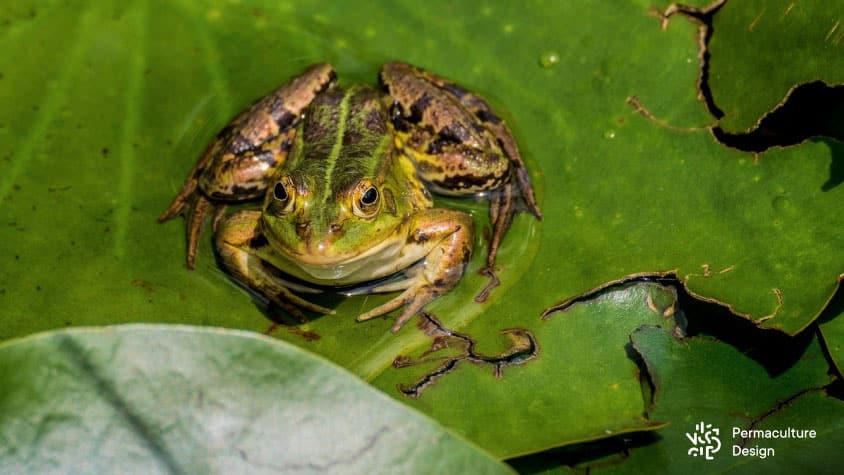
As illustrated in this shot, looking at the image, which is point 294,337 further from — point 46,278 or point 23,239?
point 23,239

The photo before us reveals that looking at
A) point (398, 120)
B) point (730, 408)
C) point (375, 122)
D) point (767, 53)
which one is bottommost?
point (730, 408)

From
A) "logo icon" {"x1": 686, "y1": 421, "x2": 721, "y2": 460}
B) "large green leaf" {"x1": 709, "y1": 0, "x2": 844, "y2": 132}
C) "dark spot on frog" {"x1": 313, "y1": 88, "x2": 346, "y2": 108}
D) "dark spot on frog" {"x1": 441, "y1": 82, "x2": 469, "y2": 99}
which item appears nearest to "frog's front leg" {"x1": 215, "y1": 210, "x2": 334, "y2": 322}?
"dark spot on frog" {"x1": 313, "y1": 88, "x2": 346, "y2": 108}

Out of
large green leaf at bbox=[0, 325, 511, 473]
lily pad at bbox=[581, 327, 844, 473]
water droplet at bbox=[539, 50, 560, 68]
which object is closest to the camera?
large green leaf at bbox=[0, 325, 511, 473]

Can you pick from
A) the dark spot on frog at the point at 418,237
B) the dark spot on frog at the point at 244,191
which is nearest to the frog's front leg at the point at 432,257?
the dark spot on frog at the point at 418,237

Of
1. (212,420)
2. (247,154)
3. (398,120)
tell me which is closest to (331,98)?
(398,120)

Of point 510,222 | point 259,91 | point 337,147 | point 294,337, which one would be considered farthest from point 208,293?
point 510,222

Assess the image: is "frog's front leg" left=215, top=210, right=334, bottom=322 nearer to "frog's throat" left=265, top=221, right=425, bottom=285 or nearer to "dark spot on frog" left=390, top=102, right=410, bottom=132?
"frog's throat" left=265, top=221, right=425, bottom=285

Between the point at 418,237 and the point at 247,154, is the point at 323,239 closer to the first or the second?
the point at 418,237
